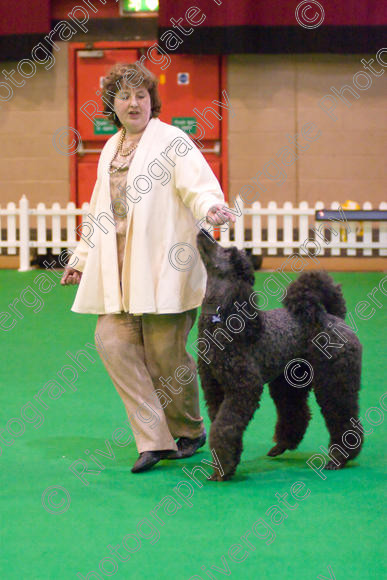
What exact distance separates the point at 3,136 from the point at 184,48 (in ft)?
8.87

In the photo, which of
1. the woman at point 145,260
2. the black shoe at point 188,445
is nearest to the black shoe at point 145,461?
the woman at point 145,260

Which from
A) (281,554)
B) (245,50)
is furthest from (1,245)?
(281,554)

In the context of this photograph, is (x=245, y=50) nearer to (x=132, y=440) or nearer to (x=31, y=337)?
(x=31, y=337)

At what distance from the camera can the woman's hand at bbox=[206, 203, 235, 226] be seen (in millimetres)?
3258

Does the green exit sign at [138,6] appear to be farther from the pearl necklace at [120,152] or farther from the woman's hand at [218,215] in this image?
the woman's hand at [218,215]

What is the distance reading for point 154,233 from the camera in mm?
3547

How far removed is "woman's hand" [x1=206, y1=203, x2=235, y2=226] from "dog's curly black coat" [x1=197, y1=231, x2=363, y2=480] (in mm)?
72

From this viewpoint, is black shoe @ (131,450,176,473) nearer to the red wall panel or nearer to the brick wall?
the brick wall

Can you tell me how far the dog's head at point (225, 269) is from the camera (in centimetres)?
324

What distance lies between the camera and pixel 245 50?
407 inches

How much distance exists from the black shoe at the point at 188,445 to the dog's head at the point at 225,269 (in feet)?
2.73

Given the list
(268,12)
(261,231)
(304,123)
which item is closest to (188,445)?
(261,231)

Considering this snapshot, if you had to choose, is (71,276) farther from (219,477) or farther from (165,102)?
(165,102)

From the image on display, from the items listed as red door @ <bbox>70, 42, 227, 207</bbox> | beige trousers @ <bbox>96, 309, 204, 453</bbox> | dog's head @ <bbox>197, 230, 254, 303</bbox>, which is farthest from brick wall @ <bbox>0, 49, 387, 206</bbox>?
dog's head @ <bbox>197, 230, 254, 303</bbox>
